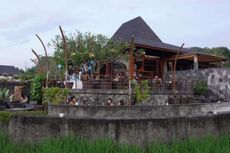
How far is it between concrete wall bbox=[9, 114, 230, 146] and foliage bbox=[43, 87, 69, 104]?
863 centimetres

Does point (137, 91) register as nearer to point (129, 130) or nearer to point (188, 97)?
point (188, 97)

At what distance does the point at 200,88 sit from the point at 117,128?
1504 cm

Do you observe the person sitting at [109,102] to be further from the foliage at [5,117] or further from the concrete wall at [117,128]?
the concrete wall at [117,128]

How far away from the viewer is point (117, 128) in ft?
18.2

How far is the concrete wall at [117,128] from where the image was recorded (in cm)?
555

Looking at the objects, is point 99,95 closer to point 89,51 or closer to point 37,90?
point 37,90

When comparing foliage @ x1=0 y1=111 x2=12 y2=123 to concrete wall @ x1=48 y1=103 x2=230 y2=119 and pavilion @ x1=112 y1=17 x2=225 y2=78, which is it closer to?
concrete wall @ x1=48 y1=103 x2=230 y2=119

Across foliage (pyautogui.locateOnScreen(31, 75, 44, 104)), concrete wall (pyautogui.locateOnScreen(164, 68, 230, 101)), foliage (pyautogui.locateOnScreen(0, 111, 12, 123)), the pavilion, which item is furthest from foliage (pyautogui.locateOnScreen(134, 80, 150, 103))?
foliage (pyautogui.locateOnScreen(0, 111, 12, 123))

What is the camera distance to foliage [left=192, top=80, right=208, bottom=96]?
19781 mm

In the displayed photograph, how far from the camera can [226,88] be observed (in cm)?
1992

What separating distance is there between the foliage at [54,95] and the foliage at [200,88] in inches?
324

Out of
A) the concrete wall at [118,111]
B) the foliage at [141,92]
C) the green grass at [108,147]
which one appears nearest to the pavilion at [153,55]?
the foliage at [141,92]

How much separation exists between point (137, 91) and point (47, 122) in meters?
10.6

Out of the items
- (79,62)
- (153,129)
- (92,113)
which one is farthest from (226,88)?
(153,129)
